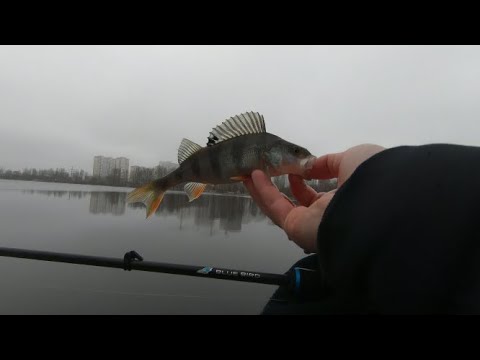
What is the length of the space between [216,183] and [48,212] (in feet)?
108

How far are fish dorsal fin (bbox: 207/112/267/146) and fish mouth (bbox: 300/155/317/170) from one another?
65 centimetres

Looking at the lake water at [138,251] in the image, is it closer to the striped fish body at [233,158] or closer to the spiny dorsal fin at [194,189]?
the spiny dorsal fin at [194,189]

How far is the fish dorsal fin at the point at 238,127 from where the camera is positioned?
10.4 ft

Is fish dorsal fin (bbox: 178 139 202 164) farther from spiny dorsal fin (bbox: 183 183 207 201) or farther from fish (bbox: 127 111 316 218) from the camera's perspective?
spiny dorsal fin (bbox: 183 183 207 201)

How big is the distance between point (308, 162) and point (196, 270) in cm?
174

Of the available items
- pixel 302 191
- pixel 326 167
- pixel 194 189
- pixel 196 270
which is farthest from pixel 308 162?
pixel 196 270

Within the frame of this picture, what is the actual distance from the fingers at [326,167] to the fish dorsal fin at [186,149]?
1.31m

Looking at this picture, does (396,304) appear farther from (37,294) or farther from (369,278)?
(37,294)

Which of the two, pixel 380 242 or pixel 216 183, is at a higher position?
pixel 216 183

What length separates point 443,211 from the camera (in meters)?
1.07

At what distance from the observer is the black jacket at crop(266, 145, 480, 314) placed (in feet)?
3.37

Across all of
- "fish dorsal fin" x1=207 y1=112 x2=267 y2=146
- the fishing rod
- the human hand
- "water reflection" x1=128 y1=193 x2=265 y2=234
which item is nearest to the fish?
"fish dorsal fin" x1=207 y1=112 x2=267 y2=146

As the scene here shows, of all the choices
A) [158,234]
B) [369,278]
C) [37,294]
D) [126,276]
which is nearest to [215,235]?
[158,234]

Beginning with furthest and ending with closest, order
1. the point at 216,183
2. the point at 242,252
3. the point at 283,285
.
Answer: the point at 242,252
the point at 216,183
the point at 283,285
